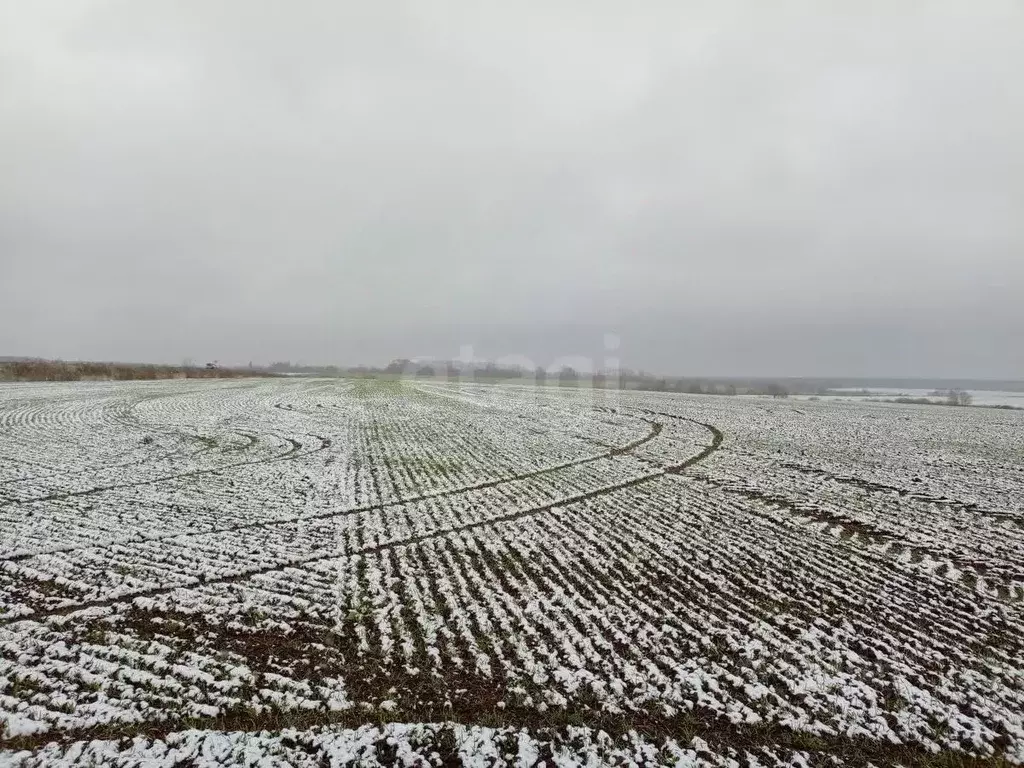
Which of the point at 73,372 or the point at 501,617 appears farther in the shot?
the point at 73,372

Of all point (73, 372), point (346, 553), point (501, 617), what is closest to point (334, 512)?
point (346, 553)

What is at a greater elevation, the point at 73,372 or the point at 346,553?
the point at 73,372

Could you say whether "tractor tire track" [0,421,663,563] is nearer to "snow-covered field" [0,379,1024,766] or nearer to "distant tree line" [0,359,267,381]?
"snow-covered field" [0,379,1024,766]

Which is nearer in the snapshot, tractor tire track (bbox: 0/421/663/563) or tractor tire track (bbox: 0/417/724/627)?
tractor tire track (bbox: 0/417/724/627)

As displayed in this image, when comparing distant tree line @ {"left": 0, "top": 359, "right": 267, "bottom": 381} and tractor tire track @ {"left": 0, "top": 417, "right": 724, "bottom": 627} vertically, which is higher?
distant tree line @ {"left": 0, "top": 359, "right": 267, "bottom": 381}

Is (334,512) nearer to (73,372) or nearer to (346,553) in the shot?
(346,553)

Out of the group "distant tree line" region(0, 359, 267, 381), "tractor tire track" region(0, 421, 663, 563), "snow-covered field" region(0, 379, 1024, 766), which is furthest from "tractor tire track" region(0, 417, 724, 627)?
"distant tree line" region(0, 359, 267, 381)

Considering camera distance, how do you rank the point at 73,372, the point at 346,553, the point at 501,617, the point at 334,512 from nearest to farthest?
the point at 501,617
the point at 346,553
the point at 334,512
the point at 73,372

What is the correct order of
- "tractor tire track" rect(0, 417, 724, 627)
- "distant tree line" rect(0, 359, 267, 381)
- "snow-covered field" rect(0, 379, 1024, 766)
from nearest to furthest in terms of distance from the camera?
"snow-covered field" rect(0, 379, 1024, 766) < "tractor tire track" rect(0, 417, 724, 627) < "distant tree line" rect(0, 359, 267, 381)
